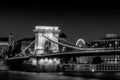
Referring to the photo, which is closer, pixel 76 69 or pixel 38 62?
pixel 38 62

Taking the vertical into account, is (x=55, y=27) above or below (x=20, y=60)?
above

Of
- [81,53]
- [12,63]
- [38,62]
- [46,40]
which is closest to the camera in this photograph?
[81,53]

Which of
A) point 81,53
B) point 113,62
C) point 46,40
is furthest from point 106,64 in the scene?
point 81,53

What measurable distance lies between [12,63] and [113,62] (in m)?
16.6

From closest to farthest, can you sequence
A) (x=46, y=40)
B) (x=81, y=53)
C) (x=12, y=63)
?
1. (x=81, y=53)
2. (x=46, y=40)
3. (x=12, y=63)

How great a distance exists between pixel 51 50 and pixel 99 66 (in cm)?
1190

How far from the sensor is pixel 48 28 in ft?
249

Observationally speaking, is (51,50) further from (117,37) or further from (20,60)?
(117,37)

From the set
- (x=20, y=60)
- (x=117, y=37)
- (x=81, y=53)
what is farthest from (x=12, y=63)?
(x=81, y=53)

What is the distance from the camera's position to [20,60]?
252ft

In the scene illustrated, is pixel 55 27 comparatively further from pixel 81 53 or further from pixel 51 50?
pixel 81 53

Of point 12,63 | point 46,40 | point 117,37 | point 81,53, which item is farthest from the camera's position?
point 117,37

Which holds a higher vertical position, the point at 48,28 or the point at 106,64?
the point at 48,28

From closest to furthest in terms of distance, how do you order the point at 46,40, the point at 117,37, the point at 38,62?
the point at 38,62, the point at 46,40, the point at 117,37
